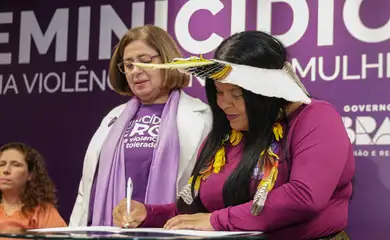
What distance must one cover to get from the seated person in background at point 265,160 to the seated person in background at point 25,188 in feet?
5.08

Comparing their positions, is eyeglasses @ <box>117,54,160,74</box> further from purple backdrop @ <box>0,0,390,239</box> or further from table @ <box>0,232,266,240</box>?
table @ <box>0,232,266,240</box>

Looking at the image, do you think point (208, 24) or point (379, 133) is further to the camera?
point (208, 24)

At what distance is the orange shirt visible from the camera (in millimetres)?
3414

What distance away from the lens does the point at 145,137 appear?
280 centimetres

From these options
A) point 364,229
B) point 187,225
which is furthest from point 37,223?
point 187,225

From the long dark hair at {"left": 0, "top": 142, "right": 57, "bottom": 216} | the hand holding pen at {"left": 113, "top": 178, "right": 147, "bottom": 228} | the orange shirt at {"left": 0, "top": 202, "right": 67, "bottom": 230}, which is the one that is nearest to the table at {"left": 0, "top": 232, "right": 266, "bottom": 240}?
the hand holding pen at {"left": 113, "top": 178, "right": 147, "bottom": 228}

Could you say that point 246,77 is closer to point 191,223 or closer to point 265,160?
point 265,160

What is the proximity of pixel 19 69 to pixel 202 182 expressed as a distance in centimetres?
216

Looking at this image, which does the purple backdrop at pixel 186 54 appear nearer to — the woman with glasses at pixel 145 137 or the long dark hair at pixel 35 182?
the long dark hair at pixel 35 182

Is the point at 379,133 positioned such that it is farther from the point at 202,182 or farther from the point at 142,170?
the point at 202,182

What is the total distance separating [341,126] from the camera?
1.89 meters

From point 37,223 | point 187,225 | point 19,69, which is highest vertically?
point 19,69

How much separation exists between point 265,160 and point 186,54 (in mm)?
1624

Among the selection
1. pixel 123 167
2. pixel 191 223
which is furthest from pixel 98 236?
pixel 123 167
